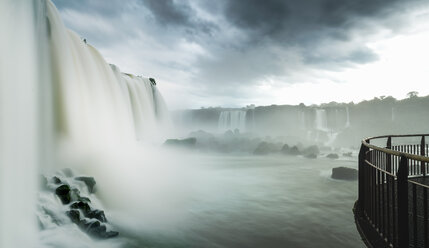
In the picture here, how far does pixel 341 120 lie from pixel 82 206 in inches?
2328

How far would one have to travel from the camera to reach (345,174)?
15156mm

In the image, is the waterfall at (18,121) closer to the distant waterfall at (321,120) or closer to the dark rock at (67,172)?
the dark rock at (67,172)

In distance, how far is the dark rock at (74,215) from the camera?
631cm

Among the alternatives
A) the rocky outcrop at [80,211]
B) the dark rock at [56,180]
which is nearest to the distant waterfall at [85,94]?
the dark rock at [56,180]

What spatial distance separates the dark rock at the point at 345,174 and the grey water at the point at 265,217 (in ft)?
2.63

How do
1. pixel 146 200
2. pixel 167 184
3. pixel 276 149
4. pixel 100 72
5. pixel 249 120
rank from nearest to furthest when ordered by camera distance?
1. pixel 146 200
2. pixel 167 184
3. pixel 100 72
4. pixel 276 149
5. pixel 249 120

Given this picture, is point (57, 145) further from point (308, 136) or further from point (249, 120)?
point (249, 120)

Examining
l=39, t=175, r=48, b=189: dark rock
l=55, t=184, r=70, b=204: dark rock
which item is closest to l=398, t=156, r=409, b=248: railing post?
l=55, t=184, r=70, b=204: dark rock

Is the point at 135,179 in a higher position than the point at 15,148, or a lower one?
lower

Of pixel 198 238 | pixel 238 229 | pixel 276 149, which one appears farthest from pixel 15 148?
pixel 276 149

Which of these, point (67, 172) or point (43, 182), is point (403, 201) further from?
point (67, 172)

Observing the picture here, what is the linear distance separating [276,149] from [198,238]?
2652cm

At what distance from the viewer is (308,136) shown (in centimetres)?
5131

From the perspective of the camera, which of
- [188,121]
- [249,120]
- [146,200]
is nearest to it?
[146,200]
